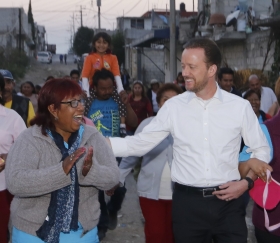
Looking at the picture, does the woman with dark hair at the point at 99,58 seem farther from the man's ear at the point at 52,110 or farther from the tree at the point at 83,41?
the tree at the point at 83,41

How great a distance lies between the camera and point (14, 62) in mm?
47719

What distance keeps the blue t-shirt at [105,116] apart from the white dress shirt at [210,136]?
2.35m

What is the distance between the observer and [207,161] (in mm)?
4301

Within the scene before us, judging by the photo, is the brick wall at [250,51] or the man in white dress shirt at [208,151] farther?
the brick wall at [250,51]

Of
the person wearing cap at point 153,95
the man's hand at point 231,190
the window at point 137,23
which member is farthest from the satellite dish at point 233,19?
the window at point 137,23

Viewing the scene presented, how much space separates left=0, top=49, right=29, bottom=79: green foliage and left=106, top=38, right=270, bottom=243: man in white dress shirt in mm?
38329

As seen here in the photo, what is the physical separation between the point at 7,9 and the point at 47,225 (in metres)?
68.1

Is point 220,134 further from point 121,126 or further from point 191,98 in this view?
point 121,126

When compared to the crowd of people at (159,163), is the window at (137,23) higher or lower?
higher

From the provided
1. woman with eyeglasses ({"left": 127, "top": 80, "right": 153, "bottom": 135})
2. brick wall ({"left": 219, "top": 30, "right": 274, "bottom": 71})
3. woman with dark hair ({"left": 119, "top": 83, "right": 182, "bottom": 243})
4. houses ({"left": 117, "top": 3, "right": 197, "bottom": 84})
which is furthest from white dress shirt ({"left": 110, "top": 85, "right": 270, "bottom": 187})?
houses ({"left": 117, "top": 3, "right": 197, "bottom": 84})

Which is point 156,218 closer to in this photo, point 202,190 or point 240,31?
point 202,190

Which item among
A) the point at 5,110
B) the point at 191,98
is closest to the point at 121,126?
the point at 5,110

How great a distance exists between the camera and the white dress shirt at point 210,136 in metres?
4.31

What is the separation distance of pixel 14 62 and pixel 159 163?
4351cm
